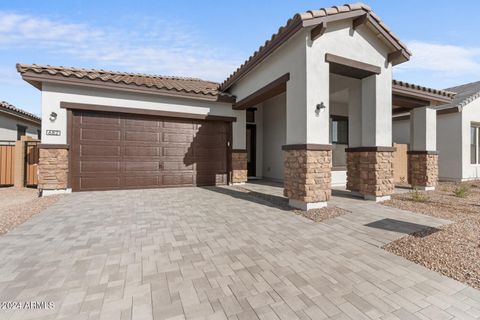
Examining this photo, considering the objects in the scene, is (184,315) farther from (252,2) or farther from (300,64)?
(252,2)

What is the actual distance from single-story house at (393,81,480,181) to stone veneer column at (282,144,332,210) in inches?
400

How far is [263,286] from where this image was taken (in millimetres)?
2475

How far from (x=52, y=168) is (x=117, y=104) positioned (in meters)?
2.97

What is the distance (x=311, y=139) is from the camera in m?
5.68

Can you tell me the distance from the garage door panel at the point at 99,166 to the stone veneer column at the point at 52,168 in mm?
518

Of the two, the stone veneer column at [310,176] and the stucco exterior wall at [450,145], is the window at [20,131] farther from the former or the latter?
the stucco exterior wall at [450,145]

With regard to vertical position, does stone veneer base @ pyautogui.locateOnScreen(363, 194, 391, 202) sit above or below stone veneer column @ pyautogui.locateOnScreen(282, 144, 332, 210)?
below

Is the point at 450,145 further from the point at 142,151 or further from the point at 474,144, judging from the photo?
the point at 142,151

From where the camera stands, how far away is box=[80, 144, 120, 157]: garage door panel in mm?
8000

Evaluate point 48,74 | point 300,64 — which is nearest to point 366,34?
point 300,64

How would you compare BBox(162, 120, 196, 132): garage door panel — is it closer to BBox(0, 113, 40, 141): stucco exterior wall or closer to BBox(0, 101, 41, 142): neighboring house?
BBox(0, 101, 41, 142): neighboring house

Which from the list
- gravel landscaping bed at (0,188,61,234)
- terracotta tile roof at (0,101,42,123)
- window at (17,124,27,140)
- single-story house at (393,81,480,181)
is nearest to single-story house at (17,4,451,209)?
gravel landscaping bed at (0,188,61,234)

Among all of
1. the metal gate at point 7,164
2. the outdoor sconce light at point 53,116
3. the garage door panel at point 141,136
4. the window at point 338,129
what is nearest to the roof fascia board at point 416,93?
the window at point 338,129

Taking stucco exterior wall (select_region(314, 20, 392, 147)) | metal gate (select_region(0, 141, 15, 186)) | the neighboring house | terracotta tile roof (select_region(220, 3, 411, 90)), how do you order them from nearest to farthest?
terracotta tile roof (select_region(220, 3, 411, 90)), stucco exterior wall (select_region(314, 20, 392, 147)), metal gate (select_region(0, 141, 15, 186)), the neighboring house
